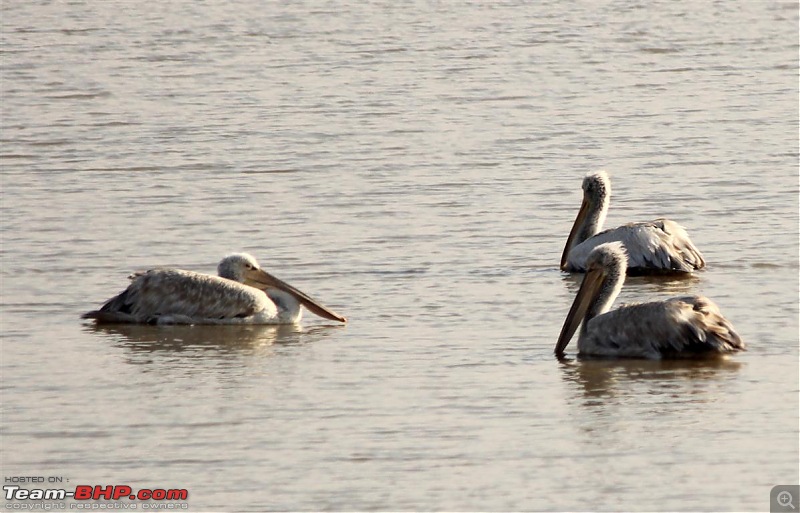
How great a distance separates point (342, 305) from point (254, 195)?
8.70ft

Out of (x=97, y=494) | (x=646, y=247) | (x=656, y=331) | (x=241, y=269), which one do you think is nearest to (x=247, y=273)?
(x=241, y=269)

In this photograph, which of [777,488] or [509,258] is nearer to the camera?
[777,488]

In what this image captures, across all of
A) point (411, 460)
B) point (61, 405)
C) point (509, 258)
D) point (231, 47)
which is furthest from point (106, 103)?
point (411, 460)

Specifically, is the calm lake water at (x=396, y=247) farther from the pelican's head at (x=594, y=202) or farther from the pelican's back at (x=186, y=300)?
the pelican's head at (x=594, y=202)

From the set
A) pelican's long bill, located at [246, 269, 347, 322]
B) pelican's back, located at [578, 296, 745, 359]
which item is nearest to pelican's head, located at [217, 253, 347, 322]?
pelican's long bill, located at [246, 269, 347, 322]

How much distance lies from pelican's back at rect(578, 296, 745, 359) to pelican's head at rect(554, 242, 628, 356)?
0.71ft

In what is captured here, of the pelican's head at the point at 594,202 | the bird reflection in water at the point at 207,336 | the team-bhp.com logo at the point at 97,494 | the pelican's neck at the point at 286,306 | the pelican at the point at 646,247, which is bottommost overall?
the team-bhp.com logo at the point at 97,494

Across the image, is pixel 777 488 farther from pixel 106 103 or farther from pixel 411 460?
pixel 106 103

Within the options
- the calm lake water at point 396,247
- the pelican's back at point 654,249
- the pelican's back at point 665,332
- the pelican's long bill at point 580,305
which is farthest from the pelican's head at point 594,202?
the pelican's back at point 665,332

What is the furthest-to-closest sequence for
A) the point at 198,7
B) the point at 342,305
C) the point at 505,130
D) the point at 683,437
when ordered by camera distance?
1. the point at 198,7
2. the point at 505,130
3. the point at 342,305
4. the point at 683,437

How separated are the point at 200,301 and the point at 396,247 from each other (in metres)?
1.48

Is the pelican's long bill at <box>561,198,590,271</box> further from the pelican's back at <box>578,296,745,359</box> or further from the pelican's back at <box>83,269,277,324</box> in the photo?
the pelican's back at <box>578,296,745,359</box>

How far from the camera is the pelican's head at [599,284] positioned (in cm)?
768

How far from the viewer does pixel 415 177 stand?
1134 centimetres
